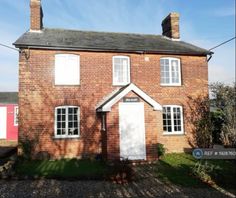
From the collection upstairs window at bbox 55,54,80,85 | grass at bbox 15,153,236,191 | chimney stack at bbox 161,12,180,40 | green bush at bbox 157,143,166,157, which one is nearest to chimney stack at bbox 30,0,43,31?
upstairs window at bbox 55,54,80,85

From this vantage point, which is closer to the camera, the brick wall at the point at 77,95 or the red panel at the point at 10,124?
the brick wall at the point at 77,95

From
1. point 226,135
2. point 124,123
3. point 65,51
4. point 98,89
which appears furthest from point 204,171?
point 65,51

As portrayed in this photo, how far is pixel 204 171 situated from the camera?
35.3 ft

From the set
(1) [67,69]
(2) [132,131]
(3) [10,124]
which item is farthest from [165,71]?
(3) [10,124]

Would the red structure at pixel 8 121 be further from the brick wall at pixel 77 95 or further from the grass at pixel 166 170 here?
the grass at pixel 166 170

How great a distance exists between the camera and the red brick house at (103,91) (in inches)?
577

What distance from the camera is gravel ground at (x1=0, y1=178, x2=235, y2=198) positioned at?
28.3 ft

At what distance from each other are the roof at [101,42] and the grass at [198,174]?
774 centimetres

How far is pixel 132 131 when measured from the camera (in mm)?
14602

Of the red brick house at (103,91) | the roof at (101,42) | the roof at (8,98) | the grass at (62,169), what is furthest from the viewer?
the roof at (8,98)

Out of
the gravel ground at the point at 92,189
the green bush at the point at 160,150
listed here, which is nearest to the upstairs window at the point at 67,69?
the green bush at the point at 160,150

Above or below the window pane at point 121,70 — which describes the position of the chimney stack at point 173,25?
above

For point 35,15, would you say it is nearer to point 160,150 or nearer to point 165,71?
point 165,71

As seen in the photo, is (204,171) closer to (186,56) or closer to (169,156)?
(169,156)
